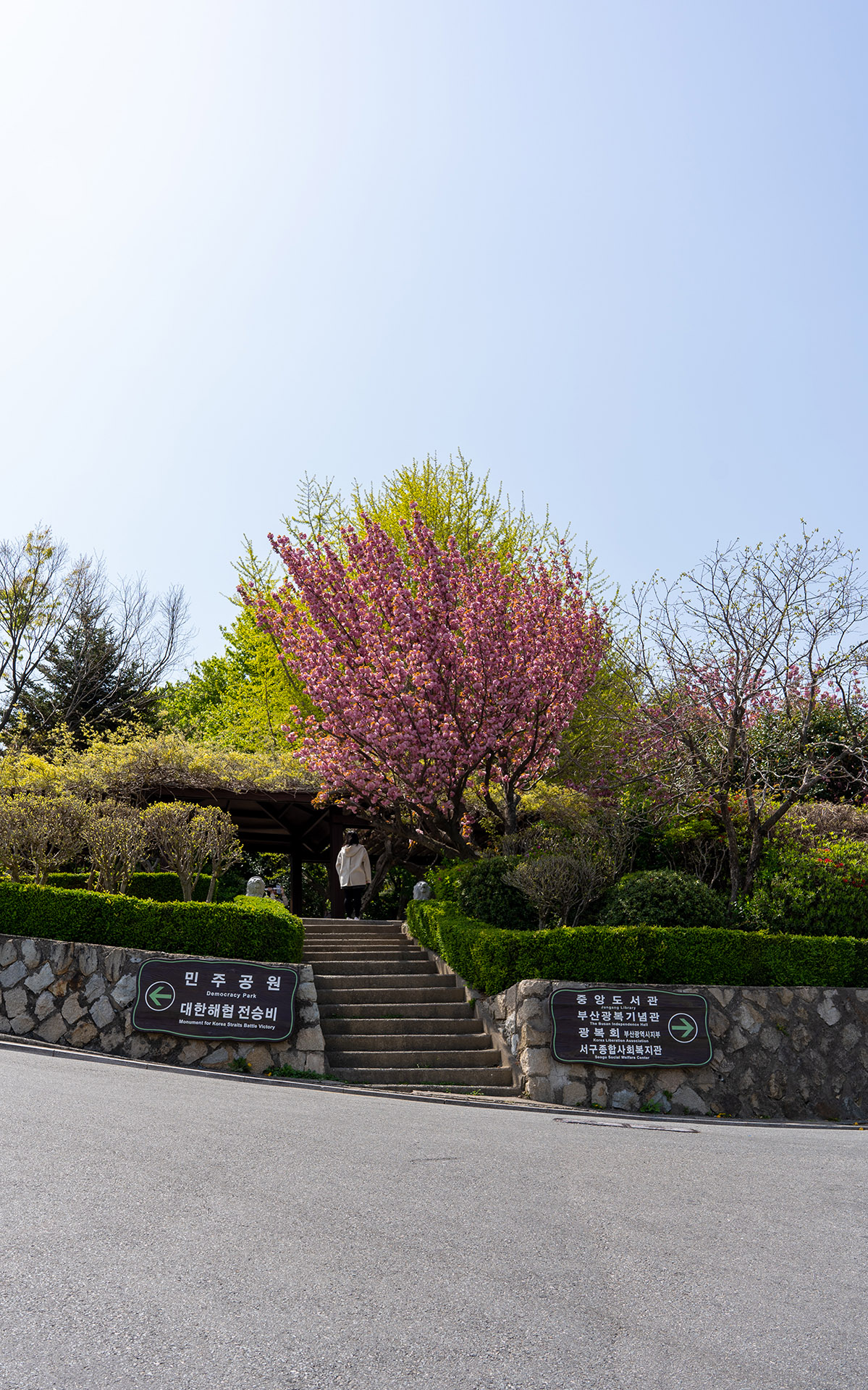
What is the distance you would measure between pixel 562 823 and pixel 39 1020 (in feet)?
25.3

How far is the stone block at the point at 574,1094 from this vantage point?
10.7 m

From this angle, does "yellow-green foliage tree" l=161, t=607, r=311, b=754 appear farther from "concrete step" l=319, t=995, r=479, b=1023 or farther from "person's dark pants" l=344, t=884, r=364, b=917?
"concrete step" l=319, t=995, r=479, b=1023

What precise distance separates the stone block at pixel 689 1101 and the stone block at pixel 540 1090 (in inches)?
55.3

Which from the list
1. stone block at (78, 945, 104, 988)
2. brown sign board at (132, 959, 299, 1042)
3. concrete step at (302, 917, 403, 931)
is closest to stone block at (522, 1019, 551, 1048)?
brown sign board at (132, 959, 299, 1042)

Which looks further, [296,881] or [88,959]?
[296,881]

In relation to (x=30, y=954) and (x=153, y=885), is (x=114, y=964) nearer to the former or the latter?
(x=30, y=954)

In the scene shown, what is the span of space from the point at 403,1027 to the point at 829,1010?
17.1 ft

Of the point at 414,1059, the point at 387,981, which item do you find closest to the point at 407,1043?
the point at 414,1059

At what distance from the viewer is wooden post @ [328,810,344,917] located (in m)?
20.5

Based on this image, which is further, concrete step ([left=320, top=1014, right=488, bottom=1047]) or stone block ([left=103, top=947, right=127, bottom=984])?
concrete step ([left=320, top=1014, right=488, bottom=1047])

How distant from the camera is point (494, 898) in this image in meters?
13.6

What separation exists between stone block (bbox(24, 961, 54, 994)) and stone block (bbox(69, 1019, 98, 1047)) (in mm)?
687

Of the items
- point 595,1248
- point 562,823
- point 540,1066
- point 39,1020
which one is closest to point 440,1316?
point 595,1248

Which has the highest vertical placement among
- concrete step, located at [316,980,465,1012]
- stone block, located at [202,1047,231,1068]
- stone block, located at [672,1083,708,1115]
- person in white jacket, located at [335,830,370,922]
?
person in white jacket, located at [335,830,370,922]
